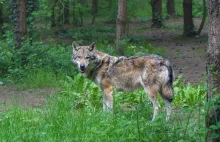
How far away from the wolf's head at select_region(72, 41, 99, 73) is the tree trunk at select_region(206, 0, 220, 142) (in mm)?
4273

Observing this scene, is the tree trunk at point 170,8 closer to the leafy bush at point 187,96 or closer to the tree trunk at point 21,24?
the tree trunk at point 21,24

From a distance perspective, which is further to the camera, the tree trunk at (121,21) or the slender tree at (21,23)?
the tree trunk at (121,21)

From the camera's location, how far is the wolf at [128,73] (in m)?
9.34

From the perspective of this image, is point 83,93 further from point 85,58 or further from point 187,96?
point 187,96

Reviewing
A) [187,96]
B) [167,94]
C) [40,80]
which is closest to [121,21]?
[40,80]

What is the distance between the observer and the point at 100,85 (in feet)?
33.5

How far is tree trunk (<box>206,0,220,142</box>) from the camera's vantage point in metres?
6.09

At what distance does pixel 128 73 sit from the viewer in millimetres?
9914

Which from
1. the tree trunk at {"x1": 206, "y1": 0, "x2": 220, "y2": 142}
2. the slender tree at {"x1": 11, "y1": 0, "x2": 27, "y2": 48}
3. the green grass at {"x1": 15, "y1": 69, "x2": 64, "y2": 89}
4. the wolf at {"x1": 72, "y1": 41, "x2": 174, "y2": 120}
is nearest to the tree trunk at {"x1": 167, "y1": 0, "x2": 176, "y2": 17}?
the slender tree at {"x1": 11, "y1": 0, "x2": 27, "y2": 48}

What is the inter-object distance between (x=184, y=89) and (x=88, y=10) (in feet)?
81.2

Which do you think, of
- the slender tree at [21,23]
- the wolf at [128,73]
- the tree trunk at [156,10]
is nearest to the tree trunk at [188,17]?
the tree trunk at [156,10]

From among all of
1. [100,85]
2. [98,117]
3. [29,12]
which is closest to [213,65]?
[98,117]

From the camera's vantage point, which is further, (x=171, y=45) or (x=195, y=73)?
(x=171, y=45)

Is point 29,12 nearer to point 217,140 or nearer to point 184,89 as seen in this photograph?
point 184,89
